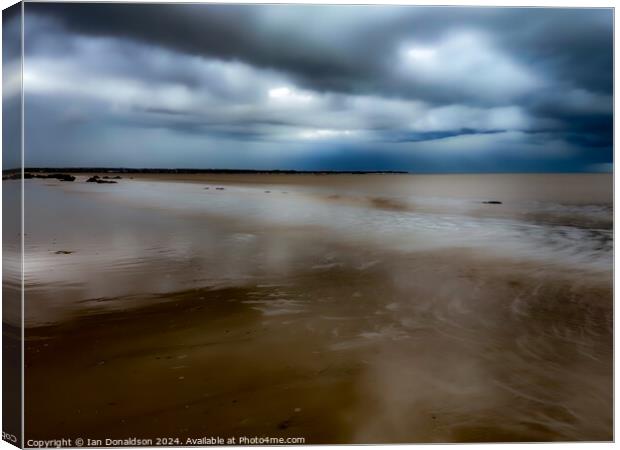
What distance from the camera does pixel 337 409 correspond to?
241 cm

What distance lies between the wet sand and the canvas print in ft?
0.05

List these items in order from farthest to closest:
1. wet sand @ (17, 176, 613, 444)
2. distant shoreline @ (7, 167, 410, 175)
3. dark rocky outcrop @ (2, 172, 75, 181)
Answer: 1. distant shoreline @ (7, 167, 410, 175)
2. dark rocky outcrop @ (2, 172, 75, 181)
3. wet sand @ (17, 176, 613, 444)

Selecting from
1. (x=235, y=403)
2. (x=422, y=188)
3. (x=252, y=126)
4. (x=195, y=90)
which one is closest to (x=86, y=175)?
(x=195, y=90)

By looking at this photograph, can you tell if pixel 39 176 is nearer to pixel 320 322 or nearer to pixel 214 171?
pixel 214 171

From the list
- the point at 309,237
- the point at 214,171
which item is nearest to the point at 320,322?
the point at 309,237

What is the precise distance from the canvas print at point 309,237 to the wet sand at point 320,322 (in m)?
0.01

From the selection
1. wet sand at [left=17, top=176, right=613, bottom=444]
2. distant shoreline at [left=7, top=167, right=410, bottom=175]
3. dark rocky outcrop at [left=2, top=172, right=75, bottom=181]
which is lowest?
wet sand at [left=17, top=176, right=613, bottom=444]

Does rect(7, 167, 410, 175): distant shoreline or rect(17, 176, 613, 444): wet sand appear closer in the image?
rect(17, 176, 613, 444): wet sand

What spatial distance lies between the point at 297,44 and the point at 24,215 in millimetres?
1954

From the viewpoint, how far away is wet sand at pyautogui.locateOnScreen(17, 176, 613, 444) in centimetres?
244

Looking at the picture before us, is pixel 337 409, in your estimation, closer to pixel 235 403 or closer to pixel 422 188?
pixel 235 403

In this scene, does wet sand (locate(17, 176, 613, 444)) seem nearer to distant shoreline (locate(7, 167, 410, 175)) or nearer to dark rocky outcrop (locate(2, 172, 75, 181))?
dark rocky outcrop (locate(2, 172, 75, 181))

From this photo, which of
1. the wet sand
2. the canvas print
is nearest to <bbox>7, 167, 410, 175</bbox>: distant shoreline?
the canvas print

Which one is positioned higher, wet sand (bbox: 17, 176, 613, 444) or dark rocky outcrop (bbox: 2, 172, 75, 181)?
dark rocky outcrop (bbox: 2, 172, 75, 181)
